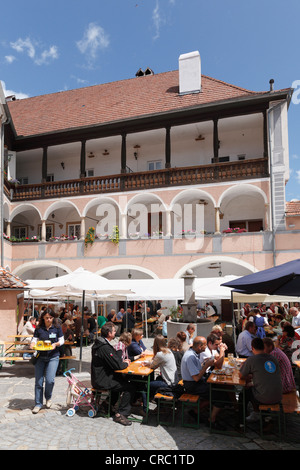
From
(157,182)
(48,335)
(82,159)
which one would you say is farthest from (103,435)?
(82,159)

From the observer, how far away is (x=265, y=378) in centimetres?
515

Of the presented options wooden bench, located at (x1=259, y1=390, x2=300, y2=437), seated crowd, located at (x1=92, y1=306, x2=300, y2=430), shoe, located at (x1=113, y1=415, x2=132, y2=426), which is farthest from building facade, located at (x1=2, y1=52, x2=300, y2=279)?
shoe, located at (x1=113, y1=415, x2=132, y2=426)

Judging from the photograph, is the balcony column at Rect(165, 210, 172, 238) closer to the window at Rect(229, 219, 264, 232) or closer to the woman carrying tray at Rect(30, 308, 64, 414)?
the window at Rect(229, 219, 264, 232)

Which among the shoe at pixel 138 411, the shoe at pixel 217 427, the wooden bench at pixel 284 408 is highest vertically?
the wooden bench at pixel 284 408

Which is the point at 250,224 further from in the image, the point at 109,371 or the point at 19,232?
the point at 109,371

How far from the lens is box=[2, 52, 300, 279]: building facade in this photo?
19.1 m

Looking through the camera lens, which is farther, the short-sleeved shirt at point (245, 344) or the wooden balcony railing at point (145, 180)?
the wooden balcony railing at point (145, 180)

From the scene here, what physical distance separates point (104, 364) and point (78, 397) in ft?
2.67

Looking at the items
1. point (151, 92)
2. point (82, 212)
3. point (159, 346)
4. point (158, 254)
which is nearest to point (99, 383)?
point (159, 346)

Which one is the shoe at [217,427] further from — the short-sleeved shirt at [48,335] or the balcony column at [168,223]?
the balcony column at [168,223]

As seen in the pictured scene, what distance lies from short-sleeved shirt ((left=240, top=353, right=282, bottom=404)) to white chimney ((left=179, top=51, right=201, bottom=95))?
19.8 meters

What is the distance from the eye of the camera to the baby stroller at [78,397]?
19.6 feet

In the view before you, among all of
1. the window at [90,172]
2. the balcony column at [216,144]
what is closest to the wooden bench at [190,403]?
the balcony column at [216,144]

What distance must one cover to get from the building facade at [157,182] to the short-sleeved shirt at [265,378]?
1367cm
